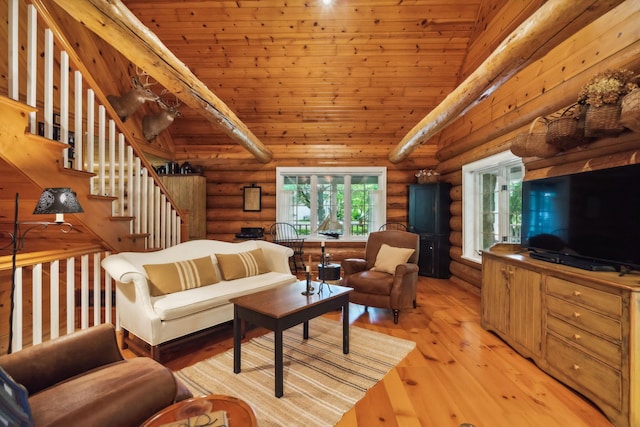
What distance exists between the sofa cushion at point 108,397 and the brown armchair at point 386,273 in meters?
2.33

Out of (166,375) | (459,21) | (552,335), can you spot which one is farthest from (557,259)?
(459,21)

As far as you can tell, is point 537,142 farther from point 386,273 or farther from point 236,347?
point 236,347

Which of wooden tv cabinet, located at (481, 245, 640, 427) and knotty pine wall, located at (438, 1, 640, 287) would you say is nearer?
wooden tv cabinet, located at (481, 245, 640, 427)

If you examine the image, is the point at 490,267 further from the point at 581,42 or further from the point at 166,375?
the point at 166,375

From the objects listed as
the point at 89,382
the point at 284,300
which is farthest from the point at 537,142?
the point at 89,382

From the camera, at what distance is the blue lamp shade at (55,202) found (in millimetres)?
1774

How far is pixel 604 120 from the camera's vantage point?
81.6 inches

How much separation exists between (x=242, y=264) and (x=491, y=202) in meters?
3.82

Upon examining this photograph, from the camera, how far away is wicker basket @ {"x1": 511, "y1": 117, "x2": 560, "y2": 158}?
268 centimetres

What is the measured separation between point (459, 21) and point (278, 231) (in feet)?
15.1

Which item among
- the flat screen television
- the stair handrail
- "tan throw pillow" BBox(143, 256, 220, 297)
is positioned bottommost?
"tan throw pillow" BBox(143, 256, 220, 297)

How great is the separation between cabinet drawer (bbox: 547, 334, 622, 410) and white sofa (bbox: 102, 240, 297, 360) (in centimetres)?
256

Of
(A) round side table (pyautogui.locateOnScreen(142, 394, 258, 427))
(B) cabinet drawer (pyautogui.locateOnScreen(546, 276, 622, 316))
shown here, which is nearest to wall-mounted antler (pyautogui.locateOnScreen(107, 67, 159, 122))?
(A) round side table (pyautogui.locateOnScreen(142, 394, 258, 427))

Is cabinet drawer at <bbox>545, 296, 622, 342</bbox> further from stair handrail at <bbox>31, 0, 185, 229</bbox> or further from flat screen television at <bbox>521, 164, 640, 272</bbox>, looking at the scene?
stair handrail at <bbox>31, 0, 185, 229</bbox>
